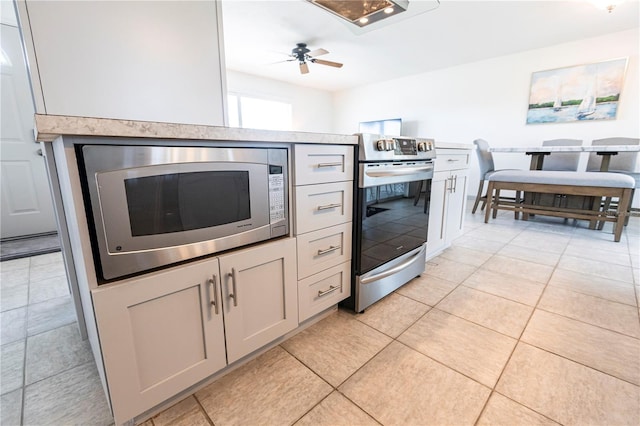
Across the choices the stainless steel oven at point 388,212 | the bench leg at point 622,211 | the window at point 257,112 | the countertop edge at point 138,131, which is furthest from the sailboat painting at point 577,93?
the countertop edge at point 138,131

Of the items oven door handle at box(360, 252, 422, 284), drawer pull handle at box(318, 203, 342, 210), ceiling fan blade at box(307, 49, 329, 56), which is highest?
ceiling fan blade at box(307, 49, 329, 56)

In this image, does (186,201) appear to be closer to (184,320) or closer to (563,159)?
(184,320)

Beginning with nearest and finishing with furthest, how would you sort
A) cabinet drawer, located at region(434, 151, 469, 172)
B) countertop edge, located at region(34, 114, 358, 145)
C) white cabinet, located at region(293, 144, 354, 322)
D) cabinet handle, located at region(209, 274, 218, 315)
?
countertop edge, located at region(34, 114, 358, 145), cabinet handle, located at region(209, 274, 218, 315), white cabinet, located at region(293, 144, 354, 322), cabinet drawer, located at region(434, 151, 469, 172)

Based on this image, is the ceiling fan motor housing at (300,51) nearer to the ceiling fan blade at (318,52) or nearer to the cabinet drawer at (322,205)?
the ceiling fan blade at (318,52)

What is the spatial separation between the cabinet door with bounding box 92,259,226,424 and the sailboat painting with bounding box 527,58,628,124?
5.41 m

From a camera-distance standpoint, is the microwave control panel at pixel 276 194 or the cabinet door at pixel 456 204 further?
the cabinet door at pixel 456 204

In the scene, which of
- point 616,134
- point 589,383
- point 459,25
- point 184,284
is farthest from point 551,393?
point 616,134

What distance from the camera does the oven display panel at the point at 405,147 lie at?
150 centimetres

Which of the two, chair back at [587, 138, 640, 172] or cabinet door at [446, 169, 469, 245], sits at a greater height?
chair back at [587, 138, 640, 172]

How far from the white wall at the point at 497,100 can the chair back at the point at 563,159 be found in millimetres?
346

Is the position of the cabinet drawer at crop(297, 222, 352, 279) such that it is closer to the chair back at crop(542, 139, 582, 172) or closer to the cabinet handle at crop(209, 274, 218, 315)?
the cabinet handle at crop(209, 274, 218, 315)

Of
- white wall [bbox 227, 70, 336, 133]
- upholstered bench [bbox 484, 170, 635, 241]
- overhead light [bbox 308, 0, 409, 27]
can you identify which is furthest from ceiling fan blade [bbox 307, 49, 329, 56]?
upholstered bench [bbox 484, 170, 635, 241]

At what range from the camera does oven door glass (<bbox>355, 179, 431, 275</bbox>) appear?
1406 mm

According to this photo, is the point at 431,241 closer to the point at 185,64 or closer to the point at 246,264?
the point at 246,264
